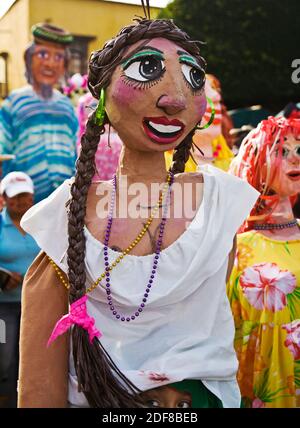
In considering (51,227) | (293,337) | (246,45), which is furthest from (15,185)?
(246,45)

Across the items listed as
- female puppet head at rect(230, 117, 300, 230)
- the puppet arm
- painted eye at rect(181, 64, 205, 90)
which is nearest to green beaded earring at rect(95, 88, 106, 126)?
painted eye at rect(181, 64, 205, 90)

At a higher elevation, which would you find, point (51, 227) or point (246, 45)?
point (246, 45)

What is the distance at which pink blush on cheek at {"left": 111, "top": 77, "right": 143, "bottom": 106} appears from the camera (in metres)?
2.11

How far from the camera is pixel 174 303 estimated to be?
2105 millimetres

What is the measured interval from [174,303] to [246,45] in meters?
10.0

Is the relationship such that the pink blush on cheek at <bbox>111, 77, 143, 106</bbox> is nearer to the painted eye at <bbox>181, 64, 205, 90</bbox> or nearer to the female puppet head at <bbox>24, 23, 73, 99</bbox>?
the painted eye at <bbox>181, 64, 205, 90</bbox>

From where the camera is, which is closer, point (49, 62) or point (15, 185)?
point (15, 185)

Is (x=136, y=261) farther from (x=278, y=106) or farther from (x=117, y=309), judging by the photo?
(x=278, y=106)

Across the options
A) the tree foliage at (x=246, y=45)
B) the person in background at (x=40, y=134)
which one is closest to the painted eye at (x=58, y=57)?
the person in background at (x=40, y=134)

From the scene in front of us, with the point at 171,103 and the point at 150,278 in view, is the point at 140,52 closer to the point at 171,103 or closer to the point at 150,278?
the point at 171,103

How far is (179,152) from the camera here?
2.36 metres

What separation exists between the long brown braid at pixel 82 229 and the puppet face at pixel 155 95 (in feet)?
0.11
